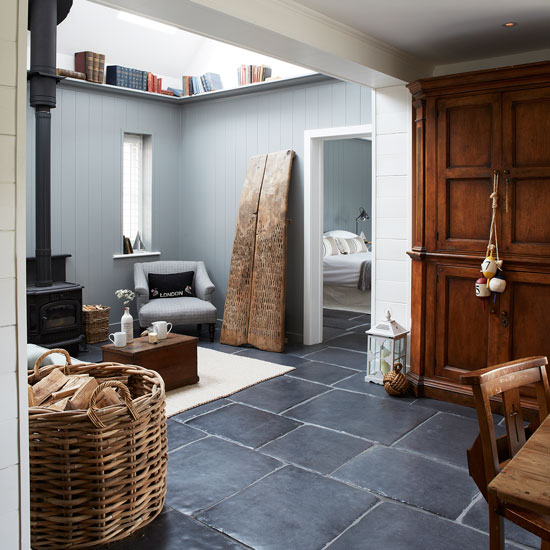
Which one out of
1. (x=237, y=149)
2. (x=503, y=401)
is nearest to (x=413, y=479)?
(x=503, y=401)

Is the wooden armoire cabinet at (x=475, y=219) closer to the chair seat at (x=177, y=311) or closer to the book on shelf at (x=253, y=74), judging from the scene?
the book on shelf at (x=253, y=74)

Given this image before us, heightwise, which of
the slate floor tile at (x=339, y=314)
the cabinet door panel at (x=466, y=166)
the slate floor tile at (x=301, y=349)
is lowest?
the slate floor tile at (x=301, y=349)

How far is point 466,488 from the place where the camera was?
2.94m

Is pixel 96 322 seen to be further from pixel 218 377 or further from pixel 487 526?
pixel 487 526

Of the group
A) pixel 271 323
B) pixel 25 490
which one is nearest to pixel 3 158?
pixel 25 490

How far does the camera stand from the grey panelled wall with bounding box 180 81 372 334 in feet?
18.8

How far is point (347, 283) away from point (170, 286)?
265 centimetres

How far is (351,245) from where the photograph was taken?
9.11 metres

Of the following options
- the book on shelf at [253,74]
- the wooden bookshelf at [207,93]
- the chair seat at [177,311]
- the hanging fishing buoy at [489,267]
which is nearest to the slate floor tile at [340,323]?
the chair seat at [177,311]

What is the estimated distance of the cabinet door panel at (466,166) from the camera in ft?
12.9

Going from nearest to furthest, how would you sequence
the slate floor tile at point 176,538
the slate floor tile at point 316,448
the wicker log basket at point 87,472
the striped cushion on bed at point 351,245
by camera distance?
the wicker log basket at point 87,472 < the slate floor tile at point 176,538 < the slate floor tile at point 316,448 < the striped cushion on bed at point 351,245

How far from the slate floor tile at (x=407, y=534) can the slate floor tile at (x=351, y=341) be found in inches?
122

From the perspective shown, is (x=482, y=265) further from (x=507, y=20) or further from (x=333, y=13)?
(x=333, y=13)

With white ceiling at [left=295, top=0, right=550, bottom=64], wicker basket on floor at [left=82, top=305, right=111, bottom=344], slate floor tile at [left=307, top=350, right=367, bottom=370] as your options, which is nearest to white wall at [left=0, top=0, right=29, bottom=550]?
white ceiling at [left=295, top=0, right=550, bottom=64]
